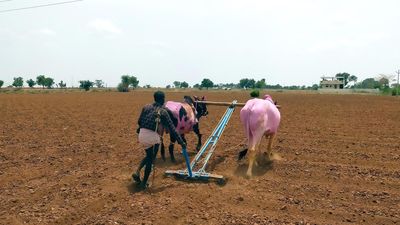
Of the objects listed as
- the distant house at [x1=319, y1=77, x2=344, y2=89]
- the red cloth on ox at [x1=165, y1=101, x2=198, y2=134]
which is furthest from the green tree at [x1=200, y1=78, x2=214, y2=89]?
the red cloth on ox at [x1=165, y1=101, x2=198, y2=134]

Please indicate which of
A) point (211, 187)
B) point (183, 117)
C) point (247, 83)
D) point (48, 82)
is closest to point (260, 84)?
point (247, 83)

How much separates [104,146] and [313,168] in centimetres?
630

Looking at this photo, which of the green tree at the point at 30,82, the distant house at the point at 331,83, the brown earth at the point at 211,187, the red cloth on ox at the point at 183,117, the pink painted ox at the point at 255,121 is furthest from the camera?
the green tree at the point at 30,82

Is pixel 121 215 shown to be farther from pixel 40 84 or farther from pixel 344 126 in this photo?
pixel 40 84

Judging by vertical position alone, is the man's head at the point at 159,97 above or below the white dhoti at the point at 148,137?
above

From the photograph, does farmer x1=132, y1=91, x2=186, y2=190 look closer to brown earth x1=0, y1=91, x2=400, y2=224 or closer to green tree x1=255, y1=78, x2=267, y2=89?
brown earth x1=0, y1=91, x2=400, y2=224

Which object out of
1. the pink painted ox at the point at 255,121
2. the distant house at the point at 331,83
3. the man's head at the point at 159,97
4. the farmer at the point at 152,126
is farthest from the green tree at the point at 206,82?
the farmer at the point at 152,126

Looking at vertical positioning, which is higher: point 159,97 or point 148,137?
point 159,97

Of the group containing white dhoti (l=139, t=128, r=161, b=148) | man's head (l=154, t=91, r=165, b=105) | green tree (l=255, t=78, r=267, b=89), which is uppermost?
green tree (l=255, t=78, r=267, b=89)

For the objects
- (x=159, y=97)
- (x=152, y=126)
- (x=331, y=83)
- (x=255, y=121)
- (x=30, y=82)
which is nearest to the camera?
(x=152, y=126)

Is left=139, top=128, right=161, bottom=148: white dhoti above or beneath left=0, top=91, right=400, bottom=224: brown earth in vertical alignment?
above

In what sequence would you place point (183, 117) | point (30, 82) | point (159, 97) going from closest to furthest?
point (159, 97) < point (183, 117) < point (30, 82)

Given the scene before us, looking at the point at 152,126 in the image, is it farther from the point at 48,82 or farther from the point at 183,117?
the point at 48,82

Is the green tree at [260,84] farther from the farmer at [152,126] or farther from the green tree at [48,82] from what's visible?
the farmer at [152,126]
